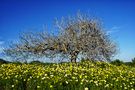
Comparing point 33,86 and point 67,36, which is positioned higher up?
point 67,36

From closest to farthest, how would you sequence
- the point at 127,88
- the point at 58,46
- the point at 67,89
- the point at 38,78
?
1. the point at 67,89
2. the point at 127,88
3. the point at 38,78
4. the point at 58,46

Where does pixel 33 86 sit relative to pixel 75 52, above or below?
below

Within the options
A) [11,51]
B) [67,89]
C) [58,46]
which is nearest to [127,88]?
[67,89]

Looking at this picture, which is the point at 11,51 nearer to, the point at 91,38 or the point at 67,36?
the point at 67,36

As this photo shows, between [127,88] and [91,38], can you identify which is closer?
[127,88]

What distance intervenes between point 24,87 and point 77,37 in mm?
16487

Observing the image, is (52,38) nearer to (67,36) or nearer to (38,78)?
(67,36)

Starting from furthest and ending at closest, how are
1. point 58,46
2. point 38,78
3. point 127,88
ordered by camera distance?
point 58,46, point 38,78, point 127,88

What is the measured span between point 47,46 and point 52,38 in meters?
0.81

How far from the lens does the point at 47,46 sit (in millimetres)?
26859

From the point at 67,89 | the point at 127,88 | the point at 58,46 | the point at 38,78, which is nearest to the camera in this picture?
the point at 67,89

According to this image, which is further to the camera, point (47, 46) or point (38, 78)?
point (47, 46)

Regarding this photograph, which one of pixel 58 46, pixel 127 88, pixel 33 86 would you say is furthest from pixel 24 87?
pixel 58 46

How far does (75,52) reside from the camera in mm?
26953
